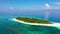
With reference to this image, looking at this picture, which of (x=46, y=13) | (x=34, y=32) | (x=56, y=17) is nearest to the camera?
(x=34, y=32)

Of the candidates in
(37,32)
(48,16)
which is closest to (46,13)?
(48,16)

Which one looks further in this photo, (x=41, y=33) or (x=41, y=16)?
(x=41, y=16)

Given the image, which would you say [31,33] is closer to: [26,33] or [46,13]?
[26,33]

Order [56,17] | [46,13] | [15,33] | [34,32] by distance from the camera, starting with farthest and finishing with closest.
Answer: [46,13] → [56,17] → [34,32] → [15,33]

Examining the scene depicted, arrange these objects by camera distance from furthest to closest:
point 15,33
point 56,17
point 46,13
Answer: point 46,13 < point 56,17 < point 15,33

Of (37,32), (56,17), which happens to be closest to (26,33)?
(37,32)

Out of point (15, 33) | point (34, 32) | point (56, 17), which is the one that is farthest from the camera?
point (56, 17)

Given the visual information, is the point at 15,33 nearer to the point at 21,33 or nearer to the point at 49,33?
the point at 21,33

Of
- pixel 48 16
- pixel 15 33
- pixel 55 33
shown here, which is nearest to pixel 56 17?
pixel 48 16

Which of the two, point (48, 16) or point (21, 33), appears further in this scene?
point (48, 16)
